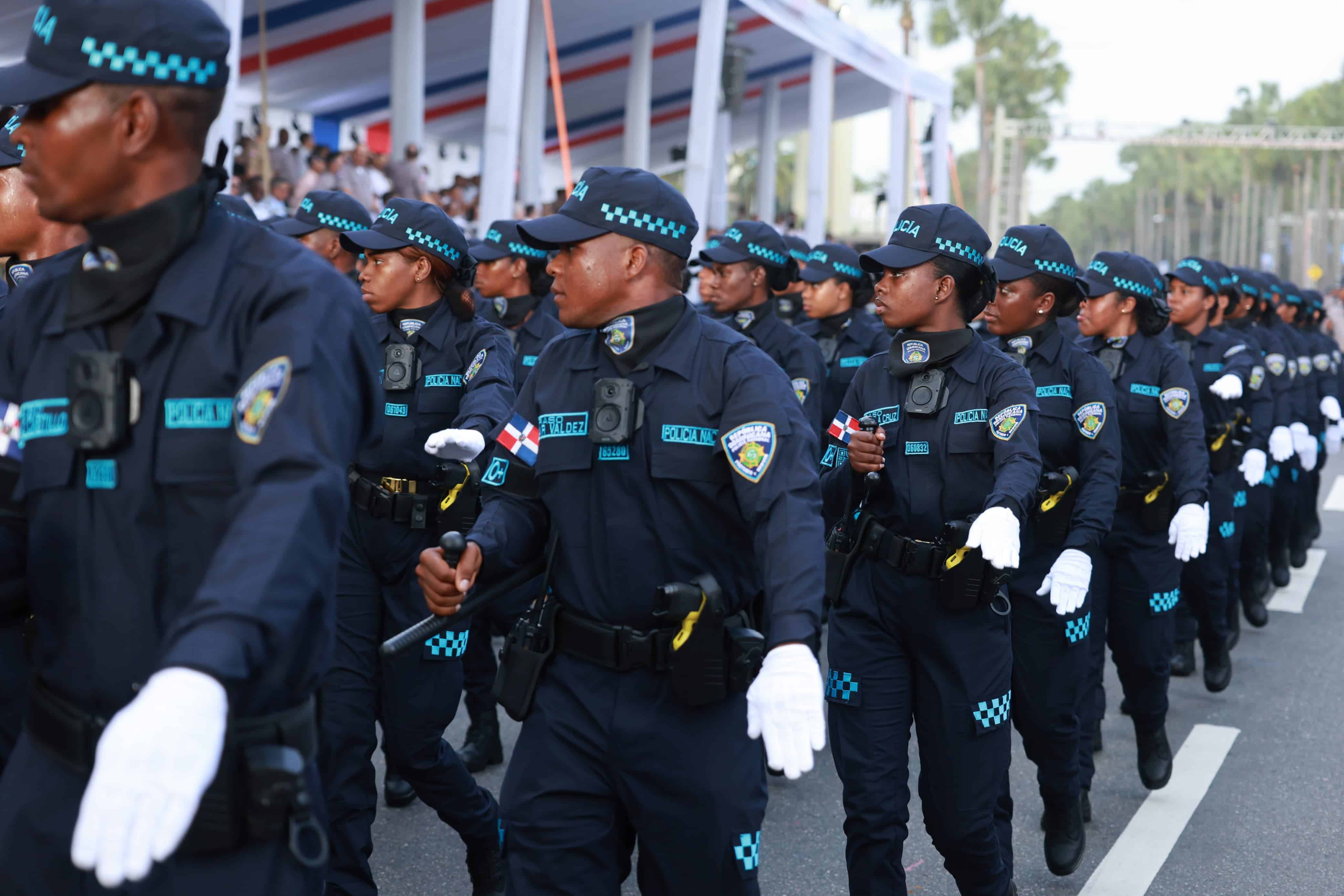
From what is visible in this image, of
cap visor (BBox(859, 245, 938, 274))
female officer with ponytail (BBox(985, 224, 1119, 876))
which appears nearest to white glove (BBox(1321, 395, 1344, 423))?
female officer with ponytail (BBox(985, 224, 1119, 876))

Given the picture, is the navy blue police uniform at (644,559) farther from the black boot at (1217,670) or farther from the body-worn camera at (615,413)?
the black boot at (1217,670)

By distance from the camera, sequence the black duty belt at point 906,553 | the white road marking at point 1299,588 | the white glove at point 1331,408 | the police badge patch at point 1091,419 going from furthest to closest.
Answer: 1. the white glove at point 1331,408
2. the white road marking at point 1299,588
3. the police badge patch at point 1091,419
4. the black duty belt at point 906,553

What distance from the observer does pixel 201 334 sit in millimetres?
2156

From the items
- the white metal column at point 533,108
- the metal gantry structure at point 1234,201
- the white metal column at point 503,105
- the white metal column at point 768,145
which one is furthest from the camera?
the metal gantry structure at point 1234,201

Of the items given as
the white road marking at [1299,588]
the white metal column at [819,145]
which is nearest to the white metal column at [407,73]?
the white metal column at [819,145]

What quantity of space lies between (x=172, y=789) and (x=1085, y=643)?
4127 millimetres

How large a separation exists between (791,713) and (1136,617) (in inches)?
154

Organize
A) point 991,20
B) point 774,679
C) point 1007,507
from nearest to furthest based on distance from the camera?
point 774,679, point 1007,507, point 991,20

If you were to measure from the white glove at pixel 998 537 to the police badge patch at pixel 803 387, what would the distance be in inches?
132

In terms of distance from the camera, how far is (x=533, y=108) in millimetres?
22578

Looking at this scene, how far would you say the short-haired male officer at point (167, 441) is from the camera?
6.78 ft

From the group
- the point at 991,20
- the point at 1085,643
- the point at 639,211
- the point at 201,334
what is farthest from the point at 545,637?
the point at 991,20

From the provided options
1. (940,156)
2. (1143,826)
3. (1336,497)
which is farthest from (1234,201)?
(1143,826)

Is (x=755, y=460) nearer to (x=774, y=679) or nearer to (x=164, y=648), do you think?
(x=774, y=679)
